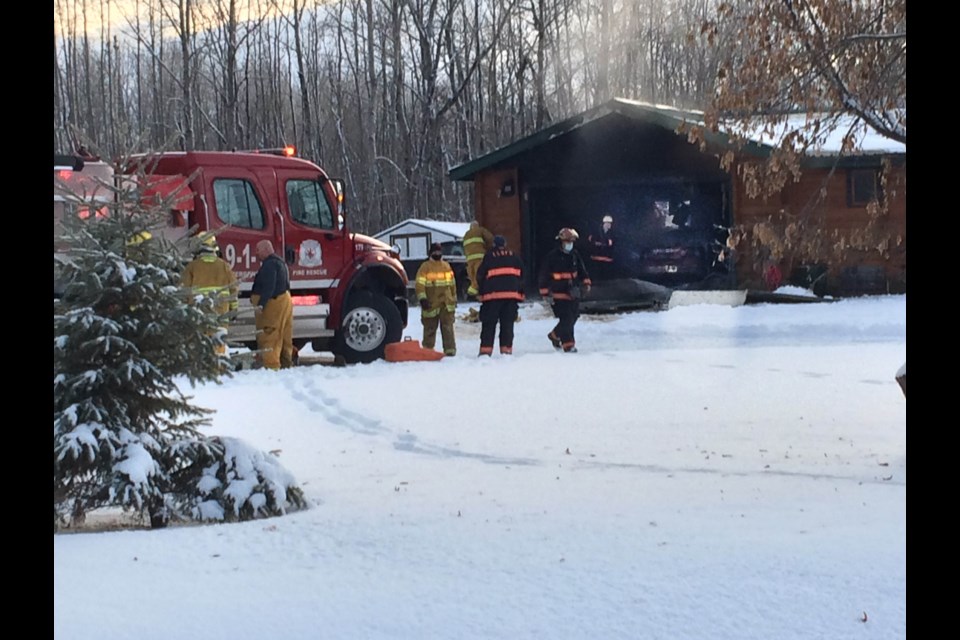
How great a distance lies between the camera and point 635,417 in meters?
11.5

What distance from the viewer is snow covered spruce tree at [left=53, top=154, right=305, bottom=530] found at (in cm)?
721

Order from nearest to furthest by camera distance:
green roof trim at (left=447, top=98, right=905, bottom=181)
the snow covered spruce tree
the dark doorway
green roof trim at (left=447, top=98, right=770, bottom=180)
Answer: the snow covered spruce tree → green roof trim at (left=447, top=98, right=905, bottom=181) → green roof trim at (left=447, top=98, right=770, bottom=180) → the dark doorway

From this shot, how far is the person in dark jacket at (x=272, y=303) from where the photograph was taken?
1534 centimetres

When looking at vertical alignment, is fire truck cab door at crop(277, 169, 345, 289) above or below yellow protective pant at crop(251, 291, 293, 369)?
above

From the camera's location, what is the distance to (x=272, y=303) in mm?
15461

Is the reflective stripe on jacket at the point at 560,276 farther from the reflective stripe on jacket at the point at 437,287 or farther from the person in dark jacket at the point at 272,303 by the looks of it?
the person in dark jacket at the point at 272,303

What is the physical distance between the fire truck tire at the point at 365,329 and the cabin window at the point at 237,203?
5.57 feet

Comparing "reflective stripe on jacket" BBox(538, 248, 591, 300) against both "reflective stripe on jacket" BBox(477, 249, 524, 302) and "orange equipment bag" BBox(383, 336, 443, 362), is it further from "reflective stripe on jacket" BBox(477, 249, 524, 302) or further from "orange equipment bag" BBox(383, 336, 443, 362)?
"orange equipment bag" BBox(383, 336, 443, 362)

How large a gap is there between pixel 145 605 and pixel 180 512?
6.32ft

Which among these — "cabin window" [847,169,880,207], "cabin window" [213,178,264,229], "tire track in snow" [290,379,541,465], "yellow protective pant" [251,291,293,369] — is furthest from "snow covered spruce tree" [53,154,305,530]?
"cabin window" [847,169,880,207]

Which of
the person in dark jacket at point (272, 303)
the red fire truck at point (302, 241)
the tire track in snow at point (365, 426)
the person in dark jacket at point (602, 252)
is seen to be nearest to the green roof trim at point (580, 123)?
the person in dark jacket at point (602, 252)

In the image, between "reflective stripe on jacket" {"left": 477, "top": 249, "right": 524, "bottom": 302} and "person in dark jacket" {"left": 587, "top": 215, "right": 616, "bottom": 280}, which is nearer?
"reflective stripe on jacket" {"left": 477, "top": 249, "right": 524, "bottom": 302}
